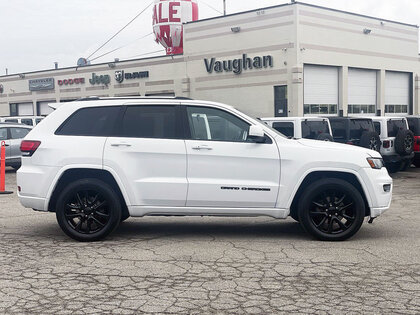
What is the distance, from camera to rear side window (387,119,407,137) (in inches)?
651

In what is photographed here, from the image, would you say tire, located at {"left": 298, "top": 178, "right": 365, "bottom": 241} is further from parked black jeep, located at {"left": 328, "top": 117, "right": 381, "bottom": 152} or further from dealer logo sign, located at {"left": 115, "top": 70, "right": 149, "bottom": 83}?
dealer logo sign, located at {"left": 115, "top": 70, "right": 149, "bottom": 83}

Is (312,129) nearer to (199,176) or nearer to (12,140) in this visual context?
(199,176)

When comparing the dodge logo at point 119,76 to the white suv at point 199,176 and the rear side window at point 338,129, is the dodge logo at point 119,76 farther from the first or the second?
→ the white suv at point 199,176

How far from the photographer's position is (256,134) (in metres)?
7.16

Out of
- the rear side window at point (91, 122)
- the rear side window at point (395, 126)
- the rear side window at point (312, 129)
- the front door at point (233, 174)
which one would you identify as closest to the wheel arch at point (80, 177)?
the rear side window at point (91, 122)

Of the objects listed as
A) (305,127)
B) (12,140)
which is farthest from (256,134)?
(12,140)

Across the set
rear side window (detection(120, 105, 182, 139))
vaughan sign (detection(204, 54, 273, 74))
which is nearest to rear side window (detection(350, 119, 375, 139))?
rear side window (detection(120, 105, 182, 139))

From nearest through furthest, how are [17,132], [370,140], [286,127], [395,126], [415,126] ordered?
[370,140] → [286,127] → [395,126] → [415,126] → [17,132]

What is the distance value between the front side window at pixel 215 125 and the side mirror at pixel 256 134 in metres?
0.17

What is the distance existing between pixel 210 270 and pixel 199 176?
1.70 meters

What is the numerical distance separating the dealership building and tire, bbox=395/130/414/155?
12.5 m

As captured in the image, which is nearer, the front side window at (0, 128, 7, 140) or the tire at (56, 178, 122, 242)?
the tire at (56, 178, 122, 242)

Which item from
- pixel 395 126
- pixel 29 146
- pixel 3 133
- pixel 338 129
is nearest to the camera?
pixel 29 146

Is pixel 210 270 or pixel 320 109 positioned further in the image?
pixel 320 109
